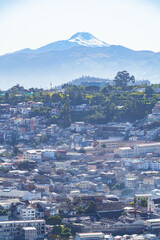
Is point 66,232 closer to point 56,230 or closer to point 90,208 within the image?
point 56,230

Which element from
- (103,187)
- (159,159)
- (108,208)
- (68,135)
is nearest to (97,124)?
(68,135)

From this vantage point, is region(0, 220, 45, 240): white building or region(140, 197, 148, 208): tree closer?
region(0, 220, 45, 240): white building

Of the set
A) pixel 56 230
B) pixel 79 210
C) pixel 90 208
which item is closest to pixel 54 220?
pixel 56 230

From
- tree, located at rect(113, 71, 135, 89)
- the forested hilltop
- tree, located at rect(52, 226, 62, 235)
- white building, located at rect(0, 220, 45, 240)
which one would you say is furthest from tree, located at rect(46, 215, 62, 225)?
tree, located at rect(113, 71, 135, 89)

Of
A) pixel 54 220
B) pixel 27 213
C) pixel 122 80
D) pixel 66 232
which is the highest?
pixel 122 80

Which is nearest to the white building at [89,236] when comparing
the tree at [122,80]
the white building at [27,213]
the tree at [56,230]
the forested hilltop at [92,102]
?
the tree at [56,230]

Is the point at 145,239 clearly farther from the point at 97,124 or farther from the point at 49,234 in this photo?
the point at 97,124

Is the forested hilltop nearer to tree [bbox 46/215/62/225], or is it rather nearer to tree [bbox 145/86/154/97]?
tree [bbox 145/86/154/97]
